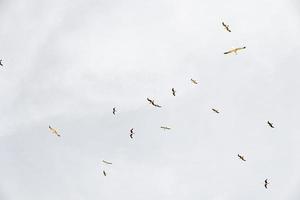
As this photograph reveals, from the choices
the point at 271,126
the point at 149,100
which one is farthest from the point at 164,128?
the point at 271,126

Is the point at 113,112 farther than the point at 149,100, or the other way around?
the point at 149,100

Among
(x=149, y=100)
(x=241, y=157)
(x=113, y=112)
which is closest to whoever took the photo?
(x=113, y=112)

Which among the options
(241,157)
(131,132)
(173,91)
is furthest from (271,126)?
(131,132)

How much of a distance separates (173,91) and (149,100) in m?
7.72

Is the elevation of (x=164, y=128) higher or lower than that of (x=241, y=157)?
higher

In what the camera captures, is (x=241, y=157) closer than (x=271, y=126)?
No

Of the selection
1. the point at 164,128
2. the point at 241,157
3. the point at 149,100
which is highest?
the point at 149,100

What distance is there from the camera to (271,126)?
97500 millimetres

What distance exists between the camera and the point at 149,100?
99.1 m

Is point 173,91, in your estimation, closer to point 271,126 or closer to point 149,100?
point 149,100

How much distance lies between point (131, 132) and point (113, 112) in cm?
836

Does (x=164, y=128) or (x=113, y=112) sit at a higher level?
(x=113, y=112)

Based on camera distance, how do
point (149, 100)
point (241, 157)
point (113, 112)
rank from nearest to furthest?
1. point (113, 112)
2. point (149, 100)
3. point (241, 157)

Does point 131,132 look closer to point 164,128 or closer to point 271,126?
point 164,128
